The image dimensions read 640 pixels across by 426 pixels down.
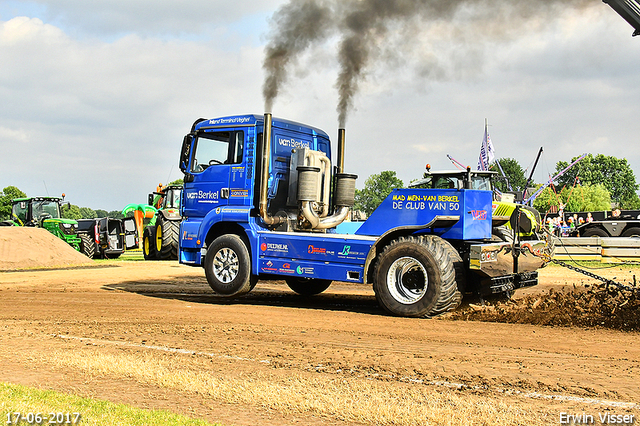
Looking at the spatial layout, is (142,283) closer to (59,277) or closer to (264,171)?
(59,277)

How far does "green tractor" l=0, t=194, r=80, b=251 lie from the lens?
24.7 m

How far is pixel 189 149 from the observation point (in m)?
12.1

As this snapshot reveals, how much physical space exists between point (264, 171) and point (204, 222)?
5.57 ft

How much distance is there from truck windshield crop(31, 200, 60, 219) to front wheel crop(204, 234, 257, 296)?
55.4 ft

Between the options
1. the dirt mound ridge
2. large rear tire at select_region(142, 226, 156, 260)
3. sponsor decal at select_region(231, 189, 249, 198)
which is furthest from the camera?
large rear tire at select_region(142, 226, 156, 260)

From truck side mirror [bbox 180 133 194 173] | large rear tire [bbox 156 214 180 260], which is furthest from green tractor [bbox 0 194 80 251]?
truck side mirror [bbox 180 133 194 173]

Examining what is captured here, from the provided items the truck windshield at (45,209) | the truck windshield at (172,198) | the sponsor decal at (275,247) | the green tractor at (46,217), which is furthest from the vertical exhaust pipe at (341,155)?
the truck windshield at (45,209)

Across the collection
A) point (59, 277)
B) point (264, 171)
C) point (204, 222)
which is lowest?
point (59, 277)

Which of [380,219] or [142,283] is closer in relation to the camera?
[380,219]

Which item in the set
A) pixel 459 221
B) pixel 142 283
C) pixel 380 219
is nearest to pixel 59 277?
pixel 142 283

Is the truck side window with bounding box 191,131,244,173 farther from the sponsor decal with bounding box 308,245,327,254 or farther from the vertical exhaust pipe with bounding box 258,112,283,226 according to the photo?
the sponsor decal with bounding box 308,245,327,254

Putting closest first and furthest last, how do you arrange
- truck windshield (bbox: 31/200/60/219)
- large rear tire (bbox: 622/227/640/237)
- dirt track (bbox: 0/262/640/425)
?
dirt track (bbox: 0/262/640/425) → truck windshield (bbox: 31/200/60/219) → large rear tire (bbox: 622/227/640/237)

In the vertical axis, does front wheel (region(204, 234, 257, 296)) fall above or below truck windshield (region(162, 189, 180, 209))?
below

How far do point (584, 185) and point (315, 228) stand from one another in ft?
342
